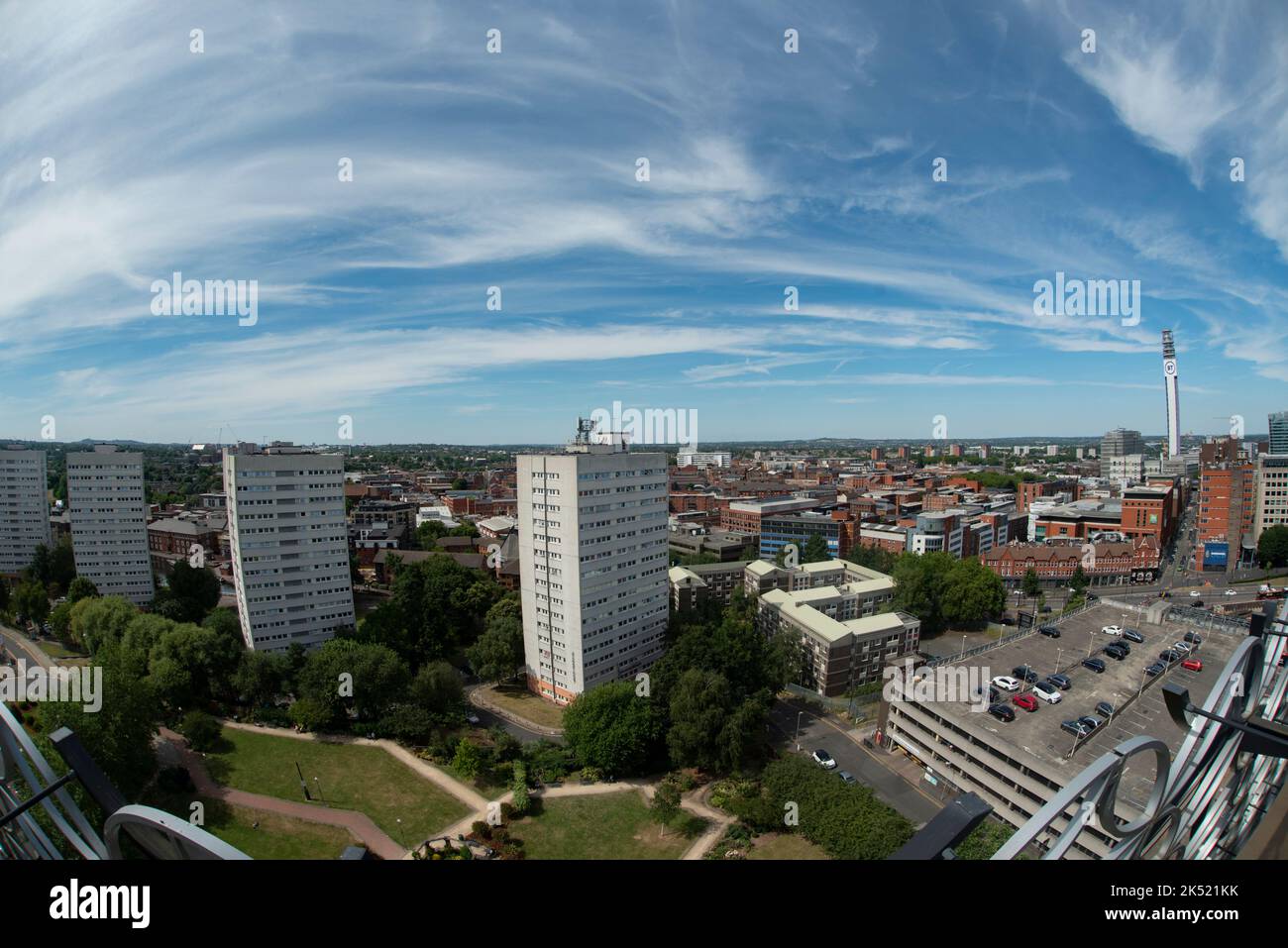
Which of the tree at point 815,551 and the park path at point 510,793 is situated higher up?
the tree at point 815,551

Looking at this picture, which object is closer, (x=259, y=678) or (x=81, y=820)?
(x=81, y=820)

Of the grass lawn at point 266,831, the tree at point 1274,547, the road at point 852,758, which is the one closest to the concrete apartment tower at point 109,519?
the grass lawn at point 266,831

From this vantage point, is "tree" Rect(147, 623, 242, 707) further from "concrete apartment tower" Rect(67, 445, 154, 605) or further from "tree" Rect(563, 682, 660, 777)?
"concrete apartment tower" Rect(67, 445, 154, 605)

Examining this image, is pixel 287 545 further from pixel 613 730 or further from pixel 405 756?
pixel 613 730

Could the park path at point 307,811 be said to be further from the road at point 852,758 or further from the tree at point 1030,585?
the tree at point 1030,585

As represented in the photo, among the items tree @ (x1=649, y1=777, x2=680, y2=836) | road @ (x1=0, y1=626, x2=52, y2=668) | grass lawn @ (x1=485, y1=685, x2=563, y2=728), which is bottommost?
grass lawn @ (x1=485, y1=685, x2=563, y2=728)

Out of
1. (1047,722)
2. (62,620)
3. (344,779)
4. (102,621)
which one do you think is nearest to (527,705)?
(344,779)

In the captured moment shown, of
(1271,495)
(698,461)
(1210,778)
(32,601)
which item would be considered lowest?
(32,601)

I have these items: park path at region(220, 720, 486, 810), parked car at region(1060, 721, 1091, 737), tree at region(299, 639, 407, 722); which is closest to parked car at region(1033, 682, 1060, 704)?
parked car at region(1060, 721, 1091, 737)
